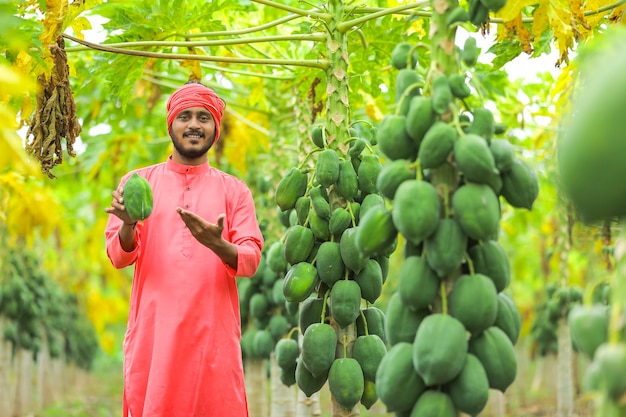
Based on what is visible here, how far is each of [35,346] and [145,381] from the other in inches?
234

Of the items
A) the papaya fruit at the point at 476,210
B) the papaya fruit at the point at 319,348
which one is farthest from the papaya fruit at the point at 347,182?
the papaya fruit at the point at 476,210

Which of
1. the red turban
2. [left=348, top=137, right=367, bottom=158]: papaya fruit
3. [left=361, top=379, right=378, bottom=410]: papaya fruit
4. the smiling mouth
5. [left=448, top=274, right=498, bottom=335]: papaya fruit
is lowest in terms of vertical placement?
[left=361, top=379, right=378, bottom=410]: papaya fruit

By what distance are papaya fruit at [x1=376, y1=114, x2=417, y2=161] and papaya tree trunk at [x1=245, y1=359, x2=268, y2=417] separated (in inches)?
149

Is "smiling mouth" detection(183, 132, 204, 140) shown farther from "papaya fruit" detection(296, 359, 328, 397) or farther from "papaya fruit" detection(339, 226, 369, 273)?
"papaya fruit" detection(296, 359, 328, 397)

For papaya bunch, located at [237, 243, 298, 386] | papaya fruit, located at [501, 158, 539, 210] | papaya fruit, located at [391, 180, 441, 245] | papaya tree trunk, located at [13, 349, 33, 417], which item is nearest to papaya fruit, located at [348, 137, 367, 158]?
papaya fruit, located at [501, 158, 539, 210]

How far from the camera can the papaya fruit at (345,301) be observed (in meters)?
2.80

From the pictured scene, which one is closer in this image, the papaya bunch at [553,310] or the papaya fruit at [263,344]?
the papaya fruit at [263,344]

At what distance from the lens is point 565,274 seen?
6250 mm

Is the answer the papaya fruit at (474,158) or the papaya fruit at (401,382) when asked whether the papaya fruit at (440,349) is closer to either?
the papaya fruit at (401,382)

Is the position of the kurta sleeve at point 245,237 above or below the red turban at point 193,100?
below

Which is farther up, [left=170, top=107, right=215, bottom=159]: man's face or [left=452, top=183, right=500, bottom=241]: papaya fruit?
[left=170, top=107, right=215, bottom=159]: man's face

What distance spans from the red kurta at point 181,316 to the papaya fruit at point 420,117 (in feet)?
3.44

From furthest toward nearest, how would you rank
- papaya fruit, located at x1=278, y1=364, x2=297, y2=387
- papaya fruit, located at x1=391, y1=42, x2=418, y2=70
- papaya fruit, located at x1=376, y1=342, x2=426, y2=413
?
papaya fruit, located at x1=278, y1=364, x2=297, y2=387 < papaya fruit, located at x1=391, y1=42, x2=418, y2=70 < papaya fruit, located at x1=376, y1=342, x2=426, y2=413

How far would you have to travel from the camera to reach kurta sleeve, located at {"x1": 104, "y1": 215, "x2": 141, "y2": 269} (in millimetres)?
2881
